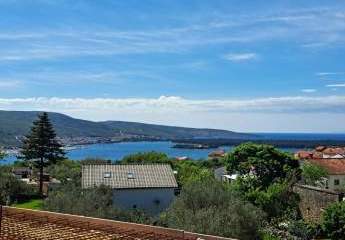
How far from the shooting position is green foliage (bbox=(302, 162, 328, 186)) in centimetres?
5503

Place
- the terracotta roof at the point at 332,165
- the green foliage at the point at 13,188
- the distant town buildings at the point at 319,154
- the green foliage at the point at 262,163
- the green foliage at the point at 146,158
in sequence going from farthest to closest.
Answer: the distant town buildings at the point at 319,154 → the green foliage at the point at 146,158 → the terracotta roof at the point at 332,165 → the green foliage at the point at 262,163 → the green foliage at the point at 13,188

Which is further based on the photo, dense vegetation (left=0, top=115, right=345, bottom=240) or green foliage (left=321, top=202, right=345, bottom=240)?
green foliage (left=321, top=202, right=345, bottom=240)

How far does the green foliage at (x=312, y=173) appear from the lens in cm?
5503

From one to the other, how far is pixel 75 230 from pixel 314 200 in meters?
23.0

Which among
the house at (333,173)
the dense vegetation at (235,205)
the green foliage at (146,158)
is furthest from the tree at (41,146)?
the house at (333,173)

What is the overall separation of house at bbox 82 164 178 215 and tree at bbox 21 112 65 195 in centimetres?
1704

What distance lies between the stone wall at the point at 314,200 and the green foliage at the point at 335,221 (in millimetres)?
1924

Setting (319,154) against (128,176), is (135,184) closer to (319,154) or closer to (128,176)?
(128,176)

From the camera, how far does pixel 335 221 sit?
2644 centimetres

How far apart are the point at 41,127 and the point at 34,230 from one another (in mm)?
A: 47225

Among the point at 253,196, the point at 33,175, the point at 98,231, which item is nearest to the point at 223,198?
the point at 253,196

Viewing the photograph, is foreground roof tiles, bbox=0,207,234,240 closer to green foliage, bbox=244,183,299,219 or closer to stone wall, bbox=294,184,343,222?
stone wall, bbox=294,184,343,222

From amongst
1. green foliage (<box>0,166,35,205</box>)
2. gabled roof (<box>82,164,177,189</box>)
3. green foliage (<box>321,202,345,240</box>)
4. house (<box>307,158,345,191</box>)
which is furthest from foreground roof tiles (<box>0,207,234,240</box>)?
house (<box>307,158,345,191</box>)

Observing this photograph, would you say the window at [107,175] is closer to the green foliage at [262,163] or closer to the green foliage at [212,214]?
the green foliage at [262,163]
